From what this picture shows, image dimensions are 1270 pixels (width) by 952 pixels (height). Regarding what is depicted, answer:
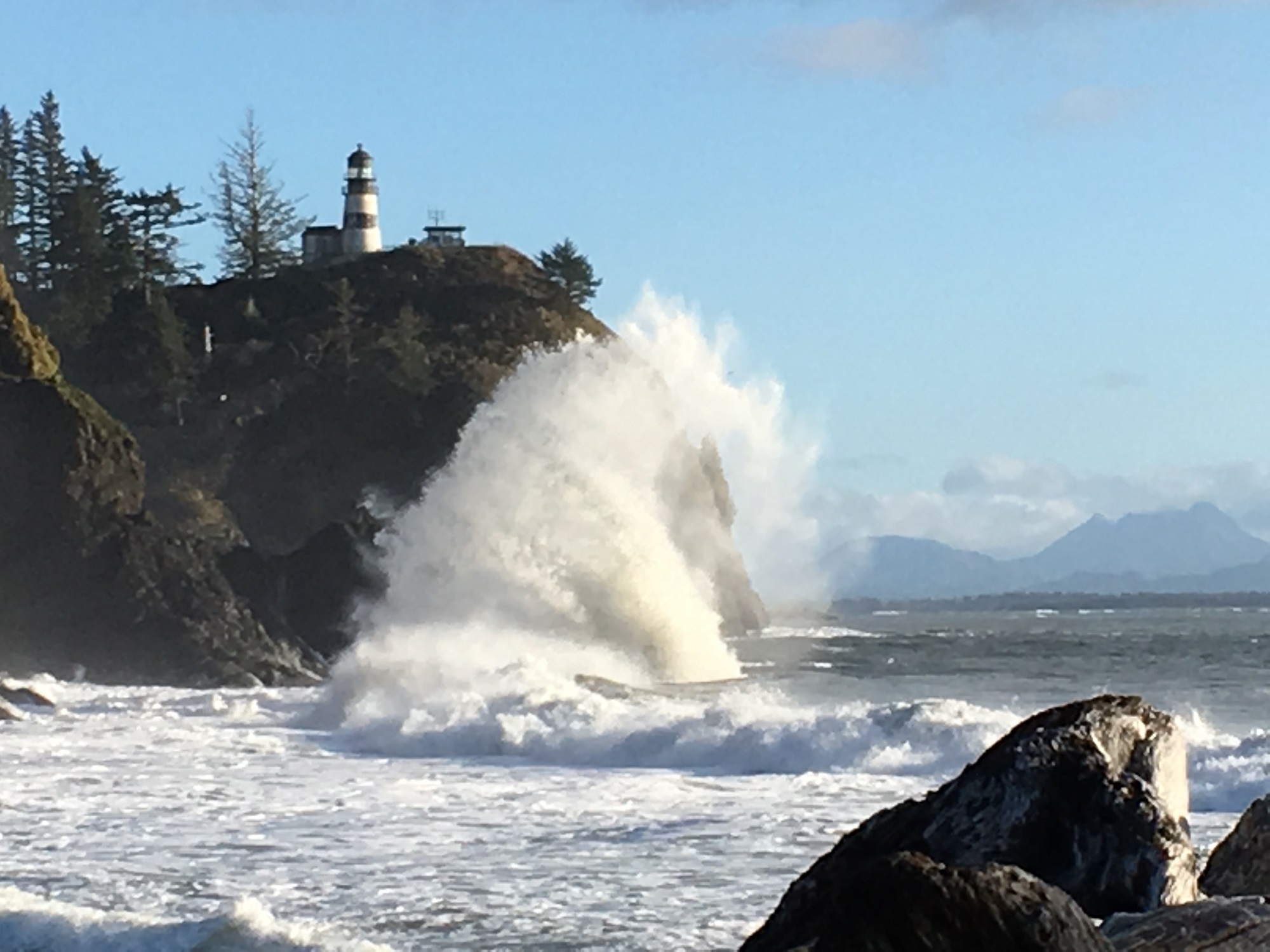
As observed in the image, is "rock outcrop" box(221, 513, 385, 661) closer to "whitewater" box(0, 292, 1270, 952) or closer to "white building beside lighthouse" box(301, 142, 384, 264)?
"whitewater" box(0, 292, 1270, 952)

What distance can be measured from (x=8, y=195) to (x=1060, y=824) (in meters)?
93.1

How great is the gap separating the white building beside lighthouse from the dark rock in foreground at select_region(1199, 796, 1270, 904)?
77814 mm

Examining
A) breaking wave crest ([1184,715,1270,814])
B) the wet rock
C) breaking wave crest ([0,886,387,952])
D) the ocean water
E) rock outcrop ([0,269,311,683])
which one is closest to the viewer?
the wet rock

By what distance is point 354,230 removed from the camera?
86.8 m

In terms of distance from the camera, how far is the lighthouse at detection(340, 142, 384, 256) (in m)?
85.6

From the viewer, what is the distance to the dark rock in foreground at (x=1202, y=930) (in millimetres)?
6512

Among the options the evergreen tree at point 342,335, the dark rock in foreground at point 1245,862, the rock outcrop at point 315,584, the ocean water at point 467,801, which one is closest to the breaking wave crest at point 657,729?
the ocean water at point 467,801

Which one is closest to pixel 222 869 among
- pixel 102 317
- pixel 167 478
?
pixel 167 478

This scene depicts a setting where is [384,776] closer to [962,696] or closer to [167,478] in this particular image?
[962,696]

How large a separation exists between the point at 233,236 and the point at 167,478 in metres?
34.2

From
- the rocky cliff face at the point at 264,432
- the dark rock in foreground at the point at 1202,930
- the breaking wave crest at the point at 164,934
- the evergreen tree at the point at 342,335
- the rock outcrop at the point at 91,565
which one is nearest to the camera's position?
the dark rock in foreground at the point at 1202,930

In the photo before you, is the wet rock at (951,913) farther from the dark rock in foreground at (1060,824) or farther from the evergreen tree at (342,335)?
the evergreen tree at (342,335)

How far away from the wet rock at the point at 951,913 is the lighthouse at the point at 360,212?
81.6 metres

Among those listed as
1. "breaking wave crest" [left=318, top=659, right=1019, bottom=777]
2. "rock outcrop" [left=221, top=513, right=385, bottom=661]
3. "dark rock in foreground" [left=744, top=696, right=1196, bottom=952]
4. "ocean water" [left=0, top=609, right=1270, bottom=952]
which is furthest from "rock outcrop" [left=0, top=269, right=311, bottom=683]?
"dark rock in foreground" [left=744, top=696, right=1196, bottom=952]
